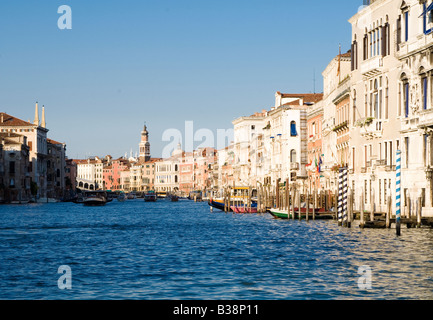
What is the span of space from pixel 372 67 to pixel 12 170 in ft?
238

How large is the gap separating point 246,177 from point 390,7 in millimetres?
69461

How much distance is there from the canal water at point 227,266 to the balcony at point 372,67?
7867 millimetres

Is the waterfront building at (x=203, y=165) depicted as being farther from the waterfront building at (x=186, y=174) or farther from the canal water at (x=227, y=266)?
the canal water at (x=227, y=266)

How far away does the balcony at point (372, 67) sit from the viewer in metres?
33.5

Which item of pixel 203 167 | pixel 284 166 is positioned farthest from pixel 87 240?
pixel 203 167

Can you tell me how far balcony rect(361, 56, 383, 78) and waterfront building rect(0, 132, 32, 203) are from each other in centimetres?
6737

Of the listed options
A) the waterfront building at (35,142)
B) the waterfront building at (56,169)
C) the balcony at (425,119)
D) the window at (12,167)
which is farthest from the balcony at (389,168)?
the waterfront building at (56,169)

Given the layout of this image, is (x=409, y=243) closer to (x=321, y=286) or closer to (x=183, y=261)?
(x=183, y=261)

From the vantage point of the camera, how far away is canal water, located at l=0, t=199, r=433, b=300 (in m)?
14.4

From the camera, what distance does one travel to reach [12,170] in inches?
3880

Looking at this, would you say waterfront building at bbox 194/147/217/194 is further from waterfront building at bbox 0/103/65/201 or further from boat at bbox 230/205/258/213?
boat at bbox 230/205/258/213

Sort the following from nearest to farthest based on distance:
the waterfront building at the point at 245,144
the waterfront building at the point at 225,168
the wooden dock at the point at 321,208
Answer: the wooden dock at the point at 321,208, the waterfront building at the point at 245,144, the waterfront building at the point at 225,168

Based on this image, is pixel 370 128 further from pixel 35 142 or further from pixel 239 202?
pixel 35 142
